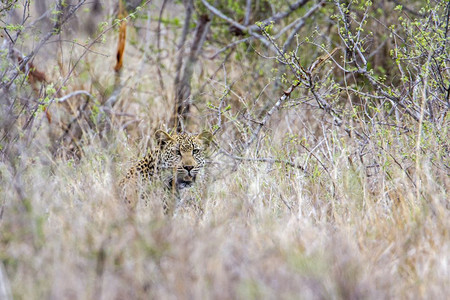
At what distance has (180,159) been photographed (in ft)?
18.9

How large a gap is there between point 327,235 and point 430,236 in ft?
1.88

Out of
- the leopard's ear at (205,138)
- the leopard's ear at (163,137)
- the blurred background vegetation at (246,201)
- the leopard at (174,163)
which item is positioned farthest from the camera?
the leopard's ear at (205,138)

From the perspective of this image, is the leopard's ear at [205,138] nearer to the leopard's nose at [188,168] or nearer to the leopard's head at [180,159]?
the leopard's head at [180,159]

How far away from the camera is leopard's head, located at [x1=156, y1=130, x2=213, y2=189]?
572 centimetres

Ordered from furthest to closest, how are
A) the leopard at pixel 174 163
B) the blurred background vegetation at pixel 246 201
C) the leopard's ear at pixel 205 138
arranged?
1. the leopard's ear at pixel 205 138
2. the leopard at pixel 174 163
3. the blurred background vegetation at pixel 246 201

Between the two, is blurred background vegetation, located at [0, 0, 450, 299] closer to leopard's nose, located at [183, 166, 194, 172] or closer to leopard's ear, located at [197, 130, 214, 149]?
leopard's ear, located at [197, 130, 214, 149]

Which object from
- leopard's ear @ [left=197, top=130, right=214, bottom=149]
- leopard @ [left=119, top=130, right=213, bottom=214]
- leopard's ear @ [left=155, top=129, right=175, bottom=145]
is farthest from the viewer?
leopard's ear @ [left=197, top=130, right=214, bottom=149]

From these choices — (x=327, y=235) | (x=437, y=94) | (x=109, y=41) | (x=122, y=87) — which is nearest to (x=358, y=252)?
(x=327, y=235)

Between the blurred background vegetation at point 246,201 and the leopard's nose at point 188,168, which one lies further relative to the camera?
the leopard's nose at point 188,168

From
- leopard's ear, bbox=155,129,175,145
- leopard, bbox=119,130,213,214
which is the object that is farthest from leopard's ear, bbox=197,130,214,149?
leopard's ear, bbox=155,129,175,145

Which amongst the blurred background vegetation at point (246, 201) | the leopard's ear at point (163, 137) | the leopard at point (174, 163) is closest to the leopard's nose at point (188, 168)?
the leopard at point (174, 163)

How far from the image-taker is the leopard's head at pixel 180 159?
5719 millimetres

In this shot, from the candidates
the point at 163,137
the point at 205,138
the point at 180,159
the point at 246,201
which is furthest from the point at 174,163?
the point at 246,201

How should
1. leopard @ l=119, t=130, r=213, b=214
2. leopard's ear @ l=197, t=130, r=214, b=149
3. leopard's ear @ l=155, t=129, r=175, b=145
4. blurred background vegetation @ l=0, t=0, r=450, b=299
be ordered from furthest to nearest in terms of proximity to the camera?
leopard's ear @ l=197, t=130, r=214, b=149, leopard's ear @ l=155, t=129, r=175, b=145, leopard @ l=119, t=130, r=213, b=214, blurred background vegetation @ l=0, t=0, r=450, b=299
